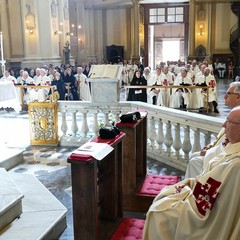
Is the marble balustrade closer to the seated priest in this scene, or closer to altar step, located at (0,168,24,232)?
the seated priest

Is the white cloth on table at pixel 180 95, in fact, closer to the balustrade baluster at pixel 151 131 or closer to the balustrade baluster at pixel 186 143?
the balustrade baluster at pixel 151 131

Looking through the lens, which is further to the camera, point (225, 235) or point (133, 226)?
point (133, 226)

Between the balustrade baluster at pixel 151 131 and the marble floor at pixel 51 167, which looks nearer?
the marble floor at pixel 51 167

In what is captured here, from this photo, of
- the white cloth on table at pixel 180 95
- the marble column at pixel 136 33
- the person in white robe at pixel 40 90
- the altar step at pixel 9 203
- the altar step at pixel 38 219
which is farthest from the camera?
the marble column at pixel 136 33

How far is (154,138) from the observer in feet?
20.8

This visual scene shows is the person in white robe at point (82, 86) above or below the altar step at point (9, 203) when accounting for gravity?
above

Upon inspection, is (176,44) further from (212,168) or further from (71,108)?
(212,168)

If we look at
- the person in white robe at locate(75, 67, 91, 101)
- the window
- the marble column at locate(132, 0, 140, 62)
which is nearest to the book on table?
the person in white robe at locate(75, 67, 91, 101)

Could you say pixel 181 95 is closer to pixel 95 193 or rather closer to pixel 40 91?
pixel 40 91

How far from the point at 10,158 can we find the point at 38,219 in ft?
7.34

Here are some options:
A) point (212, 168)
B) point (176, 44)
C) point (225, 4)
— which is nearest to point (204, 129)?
point (212, 168)

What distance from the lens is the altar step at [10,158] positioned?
579 cm

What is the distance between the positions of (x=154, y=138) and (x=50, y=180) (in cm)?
192

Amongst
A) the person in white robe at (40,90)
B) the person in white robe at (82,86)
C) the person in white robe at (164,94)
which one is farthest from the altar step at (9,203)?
the person in white robe at (82,86)
